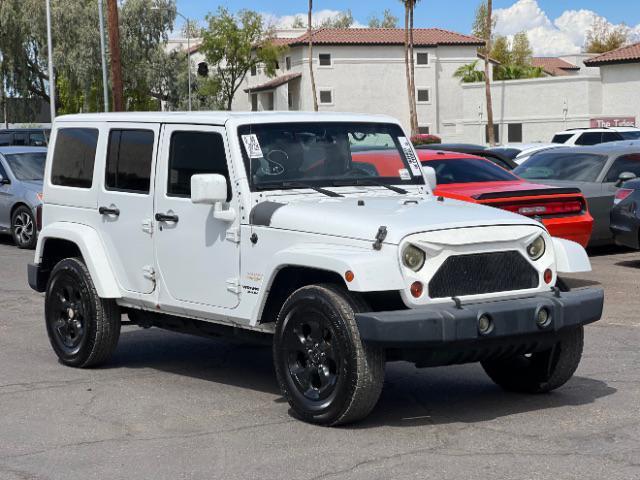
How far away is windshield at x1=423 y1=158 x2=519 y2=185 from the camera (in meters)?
14.1

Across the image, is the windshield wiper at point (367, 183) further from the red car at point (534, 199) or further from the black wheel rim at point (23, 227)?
the black wheel rim at point (23, 227)

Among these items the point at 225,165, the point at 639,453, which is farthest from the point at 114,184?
the point at 639,453

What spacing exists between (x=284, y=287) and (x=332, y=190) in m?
0.80

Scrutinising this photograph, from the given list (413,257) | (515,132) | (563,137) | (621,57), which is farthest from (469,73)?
(413,257)

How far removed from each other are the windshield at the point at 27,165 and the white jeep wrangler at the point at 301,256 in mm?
11161

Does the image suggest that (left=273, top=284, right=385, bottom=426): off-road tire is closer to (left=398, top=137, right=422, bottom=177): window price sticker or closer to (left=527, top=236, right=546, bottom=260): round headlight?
(left=527, top=236, right=546, bottom=260): round headlight

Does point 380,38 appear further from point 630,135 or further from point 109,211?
point 109,211

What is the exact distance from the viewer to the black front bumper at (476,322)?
6.48 meters

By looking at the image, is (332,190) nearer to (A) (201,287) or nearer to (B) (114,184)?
(A) (201,287)

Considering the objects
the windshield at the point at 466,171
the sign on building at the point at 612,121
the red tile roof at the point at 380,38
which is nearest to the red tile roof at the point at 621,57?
the sign on building at the point at 612,121

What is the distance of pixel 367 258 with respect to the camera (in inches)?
262

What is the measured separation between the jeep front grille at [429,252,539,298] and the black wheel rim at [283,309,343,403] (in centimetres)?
65

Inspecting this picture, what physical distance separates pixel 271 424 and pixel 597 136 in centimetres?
3070

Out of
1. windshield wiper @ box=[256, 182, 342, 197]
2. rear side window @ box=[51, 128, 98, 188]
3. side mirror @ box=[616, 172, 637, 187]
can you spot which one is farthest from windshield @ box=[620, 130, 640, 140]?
windshield wiper @ box=[256, 182, 342, 197]
